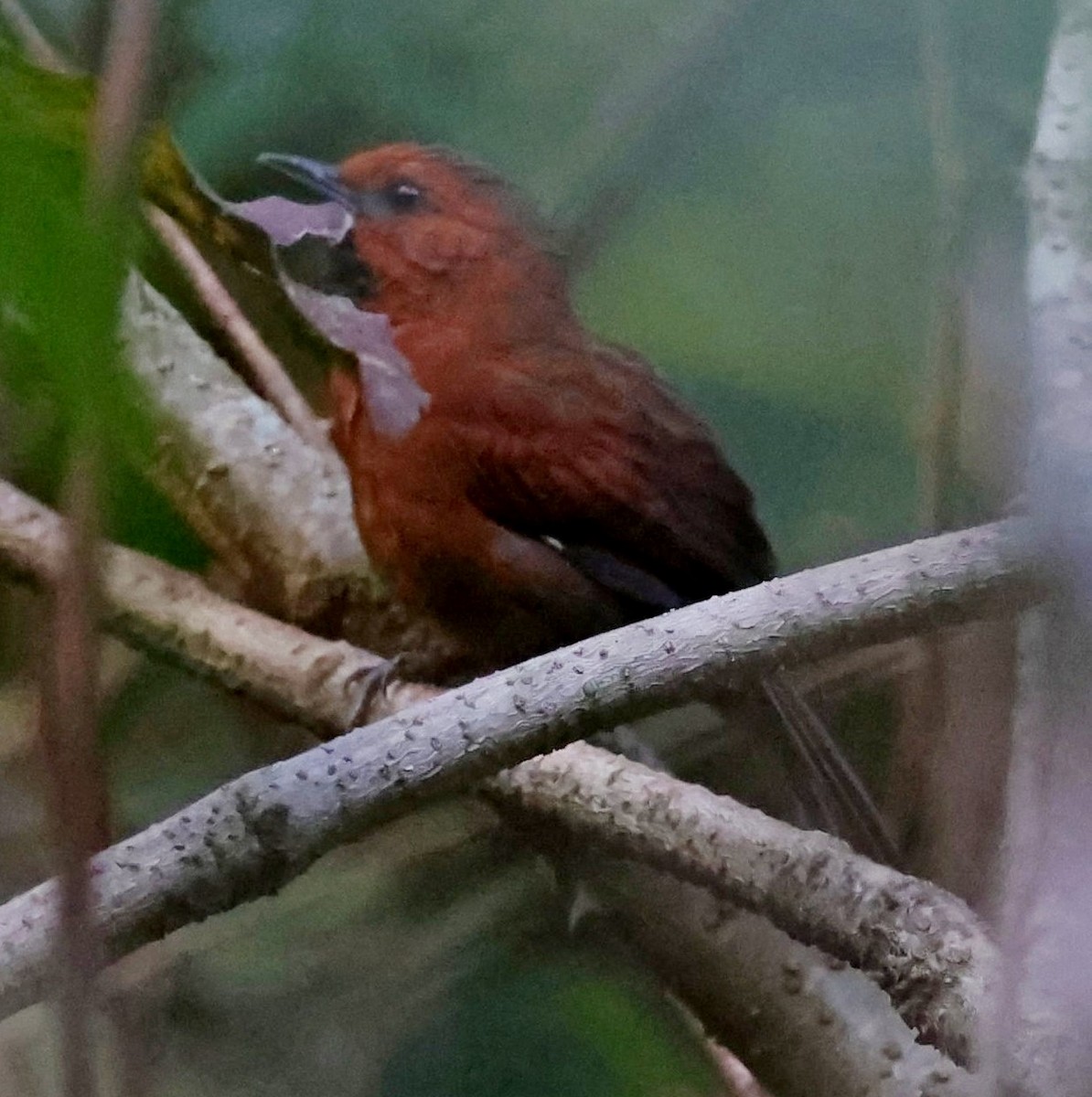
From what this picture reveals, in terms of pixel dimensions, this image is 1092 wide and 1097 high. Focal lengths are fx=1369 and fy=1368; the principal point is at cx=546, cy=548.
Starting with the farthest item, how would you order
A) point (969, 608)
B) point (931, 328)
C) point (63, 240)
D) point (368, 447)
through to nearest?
point (368, 447) → point (931, 328) → point (969, 608) → point (63, 240)

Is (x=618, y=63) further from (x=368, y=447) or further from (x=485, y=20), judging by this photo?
(x=368, y=447)

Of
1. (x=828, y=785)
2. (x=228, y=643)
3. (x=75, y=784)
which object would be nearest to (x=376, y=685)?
(x=228, y=643)

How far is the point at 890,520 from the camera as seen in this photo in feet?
2.33

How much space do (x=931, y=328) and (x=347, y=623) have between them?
48 centimetres

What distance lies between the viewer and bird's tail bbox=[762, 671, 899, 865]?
695 mm

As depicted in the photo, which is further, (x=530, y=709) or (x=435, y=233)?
(x=435, y=233)

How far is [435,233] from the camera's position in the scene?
86cm

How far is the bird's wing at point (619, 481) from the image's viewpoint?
0.75m

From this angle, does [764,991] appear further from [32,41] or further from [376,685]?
[32,41]

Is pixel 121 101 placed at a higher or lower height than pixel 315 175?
lower

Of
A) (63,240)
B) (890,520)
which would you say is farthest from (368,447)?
(63,240)

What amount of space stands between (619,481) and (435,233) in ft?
0.69

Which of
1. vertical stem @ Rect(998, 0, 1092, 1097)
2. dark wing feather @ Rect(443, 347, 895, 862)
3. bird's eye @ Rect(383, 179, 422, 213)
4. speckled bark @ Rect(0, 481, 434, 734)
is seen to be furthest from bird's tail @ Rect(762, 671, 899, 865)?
bird's eye @ Rect(383, 179, 422, 213)

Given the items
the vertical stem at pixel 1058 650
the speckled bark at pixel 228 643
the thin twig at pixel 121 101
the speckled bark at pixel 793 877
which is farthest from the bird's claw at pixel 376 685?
the thin twig at pixel 121 101
